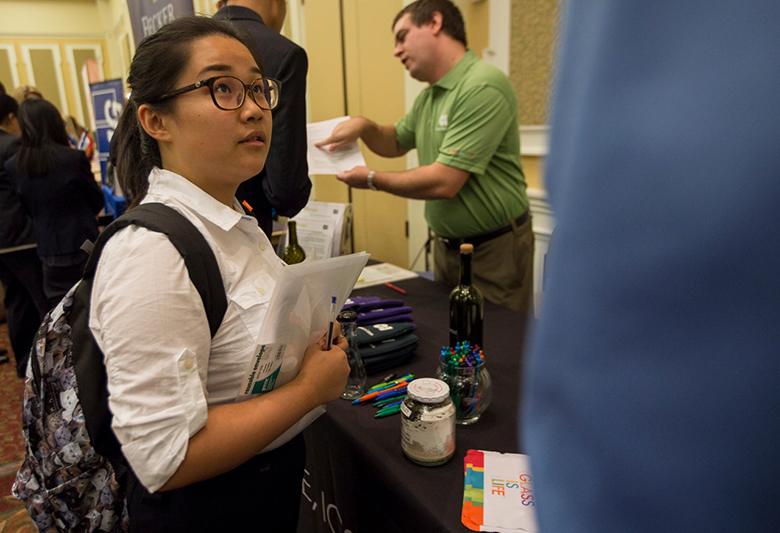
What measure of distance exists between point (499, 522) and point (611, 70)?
69 centimetres

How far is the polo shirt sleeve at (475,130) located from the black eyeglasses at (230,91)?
3.48 feet

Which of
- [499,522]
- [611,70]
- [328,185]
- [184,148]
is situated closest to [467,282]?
[499,522]

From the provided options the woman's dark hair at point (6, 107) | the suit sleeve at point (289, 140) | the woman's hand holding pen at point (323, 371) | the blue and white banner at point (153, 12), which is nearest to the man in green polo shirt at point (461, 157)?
the suit sleeve at point (289, 140)

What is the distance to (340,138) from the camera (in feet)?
6.11

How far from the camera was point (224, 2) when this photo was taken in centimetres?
165

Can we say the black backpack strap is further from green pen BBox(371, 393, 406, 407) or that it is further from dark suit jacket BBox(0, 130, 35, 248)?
dark suit jacket BBox(0, 130, 35, 248)

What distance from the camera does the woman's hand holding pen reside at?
0.80 meters

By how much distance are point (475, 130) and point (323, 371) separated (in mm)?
1262

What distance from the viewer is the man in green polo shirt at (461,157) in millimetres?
1828

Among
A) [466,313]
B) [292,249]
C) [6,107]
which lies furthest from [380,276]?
[6,107]

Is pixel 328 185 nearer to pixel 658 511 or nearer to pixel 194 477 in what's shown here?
pixel 194 477

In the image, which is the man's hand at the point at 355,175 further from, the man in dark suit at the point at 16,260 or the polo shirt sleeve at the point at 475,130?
the man in dark suit at the point at 16,260

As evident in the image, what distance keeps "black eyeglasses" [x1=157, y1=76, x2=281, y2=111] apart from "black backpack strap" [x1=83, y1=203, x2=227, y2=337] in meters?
0.19

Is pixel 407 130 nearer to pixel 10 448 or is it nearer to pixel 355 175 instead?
pixel 355 175
